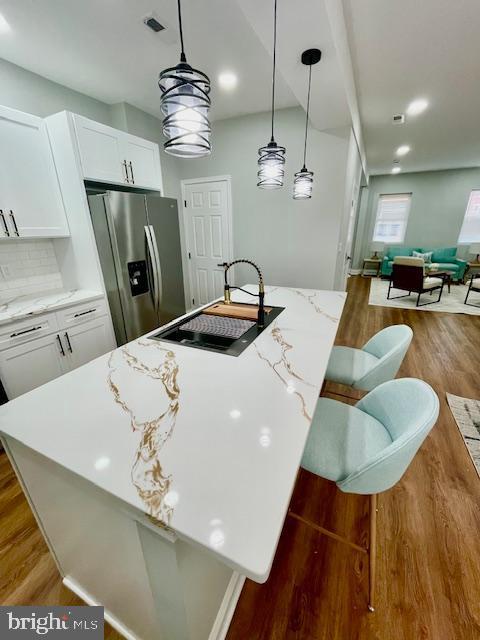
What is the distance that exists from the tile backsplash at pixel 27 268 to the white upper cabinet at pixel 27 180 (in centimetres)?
30

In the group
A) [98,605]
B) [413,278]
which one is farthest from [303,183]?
[413,278]

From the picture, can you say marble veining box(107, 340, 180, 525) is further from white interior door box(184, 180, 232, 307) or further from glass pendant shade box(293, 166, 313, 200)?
white interior door box(184, 180, 232, 307)

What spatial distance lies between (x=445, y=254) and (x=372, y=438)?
801cm

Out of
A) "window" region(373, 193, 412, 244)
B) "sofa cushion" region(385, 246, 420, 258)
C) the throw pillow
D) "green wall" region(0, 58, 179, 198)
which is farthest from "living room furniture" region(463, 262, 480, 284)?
"green wall" region(0, 58, 179, 198)

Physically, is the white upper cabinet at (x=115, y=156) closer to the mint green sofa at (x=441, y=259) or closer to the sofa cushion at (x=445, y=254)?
the mint green sofa at (x=441, y=259)

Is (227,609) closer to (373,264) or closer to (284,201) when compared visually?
(284,201)

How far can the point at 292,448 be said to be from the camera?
2.34ft

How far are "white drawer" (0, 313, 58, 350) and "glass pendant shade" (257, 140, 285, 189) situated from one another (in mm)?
1942

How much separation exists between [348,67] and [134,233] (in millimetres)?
2326

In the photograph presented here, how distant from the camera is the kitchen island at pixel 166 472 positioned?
566mm

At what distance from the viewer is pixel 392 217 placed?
25.2 ft

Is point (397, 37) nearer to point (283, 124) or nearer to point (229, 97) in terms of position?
point (283, 124)

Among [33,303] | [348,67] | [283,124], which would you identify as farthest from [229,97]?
[33,303]

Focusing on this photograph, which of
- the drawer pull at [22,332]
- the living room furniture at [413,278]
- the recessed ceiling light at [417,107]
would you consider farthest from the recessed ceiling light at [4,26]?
the living room furniture at [413,278]
